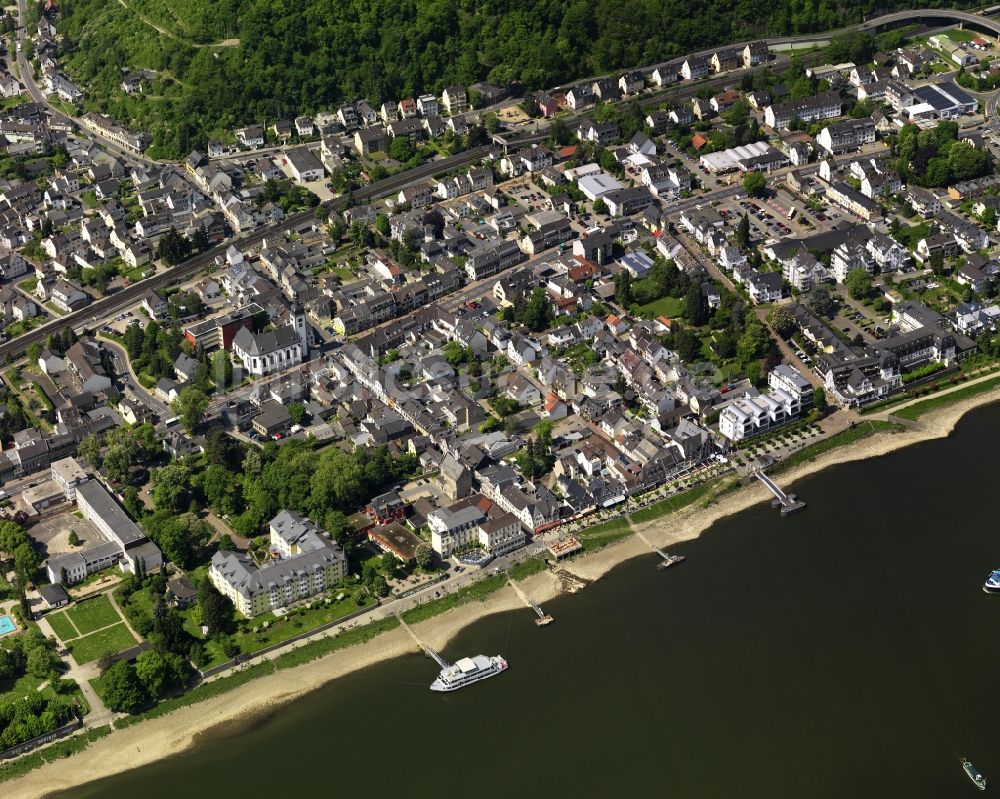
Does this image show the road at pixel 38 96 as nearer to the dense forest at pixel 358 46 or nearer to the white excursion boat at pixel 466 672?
the dense forest at pixel 358 46

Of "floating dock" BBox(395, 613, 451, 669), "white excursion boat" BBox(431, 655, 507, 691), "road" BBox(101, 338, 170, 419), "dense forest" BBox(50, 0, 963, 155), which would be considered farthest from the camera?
"dense forest" BBox(50, 0, 963, 155)

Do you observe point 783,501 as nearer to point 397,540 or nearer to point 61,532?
point 397,540

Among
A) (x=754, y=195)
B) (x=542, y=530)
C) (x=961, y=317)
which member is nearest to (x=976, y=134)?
(x=754, y=195)

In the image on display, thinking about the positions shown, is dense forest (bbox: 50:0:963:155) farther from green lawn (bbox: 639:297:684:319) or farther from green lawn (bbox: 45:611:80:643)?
green lawn (bbox: 45:611:80:643)

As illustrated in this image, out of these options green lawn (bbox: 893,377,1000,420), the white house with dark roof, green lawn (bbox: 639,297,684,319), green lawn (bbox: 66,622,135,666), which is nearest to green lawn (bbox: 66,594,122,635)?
green lawn (bbox: 66,622,135,666)

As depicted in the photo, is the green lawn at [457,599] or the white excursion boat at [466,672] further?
the green lawn at [457,599]

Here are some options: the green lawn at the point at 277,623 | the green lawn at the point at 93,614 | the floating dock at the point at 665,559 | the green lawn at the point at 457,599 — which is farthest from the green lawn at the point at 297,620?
the floating dock at the point at 665,559
